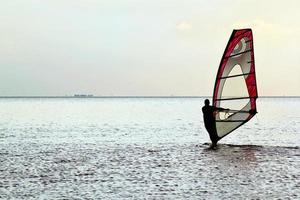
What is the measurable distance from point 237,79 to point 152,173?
28.7 ft

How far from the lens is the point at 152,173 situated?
16156 millimetres

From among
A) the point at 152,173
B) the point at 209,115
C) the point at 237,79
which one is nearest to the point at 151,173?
the point at 152,173

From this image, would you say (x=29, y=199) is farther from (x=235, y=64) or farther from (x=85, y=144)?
(x=85, y=144)

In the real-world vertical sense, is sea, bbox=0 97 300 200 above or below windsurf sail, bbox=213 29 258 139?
below

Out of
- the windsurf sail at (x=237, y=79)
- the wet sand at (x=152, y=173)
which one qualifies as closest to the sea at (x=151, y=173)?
the wet sand at (x=152, y=173)

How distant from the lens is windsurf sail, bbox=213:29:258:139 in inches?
899

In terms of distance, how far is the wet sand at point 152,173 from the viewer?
12.9 meters

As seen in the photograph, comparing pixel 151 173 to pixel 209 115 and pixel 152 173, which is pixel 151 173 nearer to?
pixel 152 173

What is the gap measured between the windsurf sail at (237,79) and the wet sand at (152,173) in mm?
1955

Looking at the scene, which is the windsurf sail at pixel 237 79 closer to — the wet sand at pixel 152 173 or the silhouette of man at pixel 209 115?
the silhouette of man at pixel 209 115

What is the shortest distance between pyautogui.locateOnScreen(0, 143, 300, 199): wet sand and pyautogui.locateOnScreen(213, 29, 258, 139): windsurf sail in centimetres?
195

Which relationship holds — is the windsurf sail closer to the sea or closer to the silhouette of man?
the silhouette of man

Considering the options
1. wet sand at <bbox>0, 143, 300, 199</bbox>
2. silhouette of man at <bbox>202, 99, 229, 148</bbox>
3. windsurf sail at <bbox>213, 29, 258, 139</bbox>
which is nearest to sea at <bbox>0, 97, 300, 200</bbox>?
wet sand at <bbox>0, 143, 300, 199</bbox>

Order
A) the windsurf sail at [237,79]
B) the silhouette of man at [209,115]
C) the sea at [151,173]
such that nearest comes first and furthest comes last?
the sea at [151,173] → the silhouette of man at [209,115] → the windsurf sail at [237,79]
